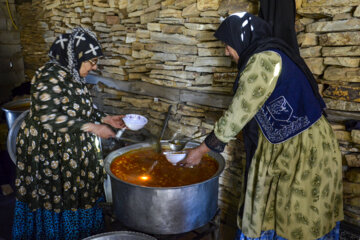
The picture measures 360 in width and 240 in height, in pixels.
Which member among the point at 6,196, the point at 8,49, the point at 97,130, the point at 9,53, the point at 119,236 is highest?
the point at 8,49

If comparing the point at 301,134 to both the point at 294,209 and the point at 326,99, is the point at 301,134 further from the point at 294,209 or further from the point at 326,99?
the point at 326,99

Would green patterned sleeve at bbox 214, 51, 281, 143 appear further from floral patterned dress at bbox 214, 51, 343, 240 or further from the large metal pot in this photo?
the large metal pot

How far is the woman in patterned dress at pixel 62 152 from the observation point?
2.38 meters

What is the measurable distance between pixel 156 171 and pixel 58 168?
0.98 metres

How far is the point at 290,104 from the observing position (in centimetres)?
191

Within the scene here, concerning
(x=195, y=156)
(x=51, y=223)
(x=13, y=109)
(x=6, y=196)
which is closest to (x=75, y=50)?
(x=195, y=156)

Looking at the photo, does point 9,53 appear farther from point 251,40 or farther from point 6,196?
point 251,40

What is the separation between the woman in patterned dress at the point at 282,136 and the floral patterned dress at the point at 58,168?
3.66 ft

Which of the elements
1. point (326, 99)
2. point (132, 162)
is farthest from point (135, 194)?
point (326, 99)

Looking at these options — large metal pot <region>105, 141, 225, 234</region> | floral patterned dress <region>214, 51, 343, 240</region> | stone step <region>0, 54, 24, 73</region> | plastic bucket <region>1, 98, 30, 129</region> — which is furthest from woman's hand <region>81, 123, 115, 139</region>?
stone step <region>0, 54, 24, 73</region>

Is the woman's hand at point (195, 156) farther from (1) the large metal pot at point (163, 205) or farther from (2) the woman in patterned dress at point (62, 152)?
(2) the woman in patterned dress at point (62, 152)

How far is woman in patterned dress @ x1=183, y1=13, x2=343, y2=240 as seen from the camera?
1.86m

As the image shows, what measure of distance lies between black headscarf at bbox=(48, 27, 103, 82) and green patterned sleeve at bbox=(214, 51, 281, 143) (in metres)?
1.35

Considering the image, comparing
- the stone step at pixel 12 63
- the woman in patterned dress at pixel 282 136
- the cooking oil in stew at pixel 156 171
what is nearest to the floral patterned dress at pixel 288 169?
the woman in patterned dress at pixel 282 136
